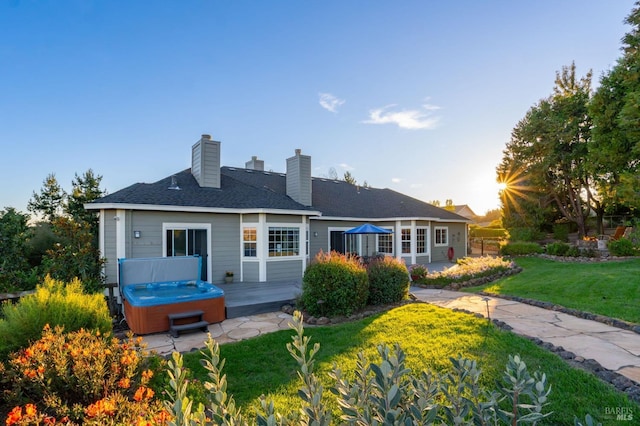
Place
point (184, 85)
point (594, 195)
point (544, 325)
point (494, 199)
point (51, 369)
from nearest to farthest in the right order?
point (51, 369) < point (544, 325) < point (184, 85) < point (594, 195) < point (494, 199)

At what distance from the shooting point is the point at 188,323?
6.50 m

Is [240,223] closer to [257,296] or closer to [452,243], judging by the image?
[257,296]

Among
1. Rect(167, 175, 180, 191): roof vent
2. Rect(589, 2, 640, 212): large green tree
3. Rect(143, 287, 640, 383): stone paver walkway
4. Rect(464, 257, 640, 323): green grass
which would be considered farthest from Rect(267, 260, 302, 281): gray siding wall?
Rect(589, 2, 640, 212): large green tree

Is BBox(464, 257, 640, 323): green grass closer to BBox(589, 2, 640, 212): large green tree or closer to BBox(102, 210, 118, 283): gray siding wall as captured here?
BBox(589, 2, 640, 212): large green tree

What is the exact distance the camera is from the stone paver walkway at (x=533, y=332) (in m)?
4.20

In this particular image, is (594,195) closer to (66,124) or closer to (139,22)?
(139,22)

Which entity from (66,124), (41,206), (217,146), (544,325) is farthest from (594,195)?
(41,206)

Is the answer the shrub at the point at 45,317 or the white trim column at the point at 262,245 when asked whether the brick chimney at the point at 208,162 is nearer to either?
the white trim column at the point at 262,245

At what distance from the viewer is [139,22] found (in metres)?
9.04

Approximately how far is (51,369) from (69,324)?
4.81 ft

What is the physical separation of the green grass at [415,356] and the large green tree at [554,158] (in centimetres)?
2079

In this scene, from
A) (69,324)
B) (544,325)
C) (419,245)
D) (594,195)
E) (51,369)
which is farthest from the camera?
(594,195)

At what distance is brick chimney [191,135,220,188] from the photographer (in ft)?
39.4

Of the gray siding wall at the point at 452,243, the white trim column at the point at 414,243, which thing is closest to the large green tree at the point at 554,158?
the gray siding wall at the point at 452,243
